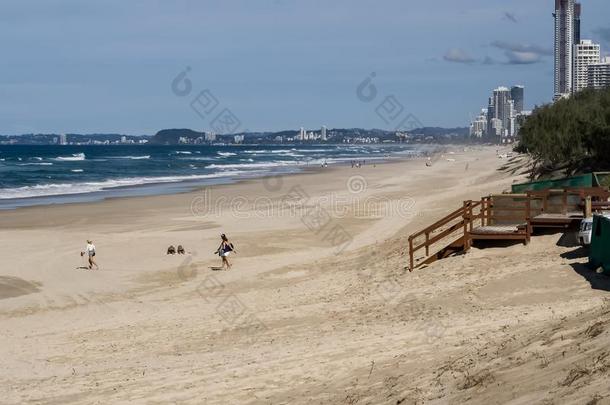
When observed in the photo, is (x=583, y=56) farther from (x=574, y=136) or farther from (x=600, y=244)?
(x=600, y=244)

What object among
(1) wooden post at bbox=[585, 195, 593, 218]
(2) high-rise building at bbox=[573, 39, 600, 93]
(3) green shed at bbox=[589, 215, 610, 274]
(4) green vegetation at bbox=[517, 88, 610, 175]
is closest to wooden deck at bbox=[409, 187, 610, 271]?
(1) wooden post at bbox=[585, 195, 593, 218]

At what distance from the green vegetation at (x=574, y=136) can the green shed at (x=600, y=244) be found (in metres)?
18.4

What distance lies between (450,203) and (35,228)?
53.3 ft

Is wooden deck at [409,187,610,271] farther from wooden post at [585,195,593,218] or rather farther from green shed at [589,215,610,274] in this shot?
green shed at [589,215,610,274]

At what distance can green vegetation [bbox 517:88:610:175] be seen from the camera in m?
32.5

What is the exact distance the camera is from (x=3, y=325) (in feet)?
50.8

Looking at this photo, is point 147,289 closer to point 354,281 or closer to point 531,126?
point 354,281

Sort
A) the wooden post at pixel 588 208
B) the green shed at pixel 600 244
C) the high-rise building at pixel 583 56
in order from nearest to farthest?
the green shed at pixel 600 244, the wooden post at pixel 588 208, the high-rise building at pixel 583 56

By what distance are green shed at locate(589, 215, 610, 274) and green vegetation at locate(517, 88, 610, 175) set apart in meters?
18.4

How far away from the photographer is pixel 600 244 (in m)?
13.7

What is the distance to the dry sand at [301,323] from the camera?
28.9ft

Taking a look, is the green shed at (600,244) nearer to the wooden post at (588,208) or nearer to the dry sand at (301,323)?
the dry sand at (301,323)

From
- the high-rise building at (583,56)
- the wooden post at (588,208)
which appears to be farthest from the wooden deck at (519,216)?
the high-rise building at (583,56)

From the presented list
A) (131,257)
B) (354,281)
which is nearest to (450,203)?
(131,257)
